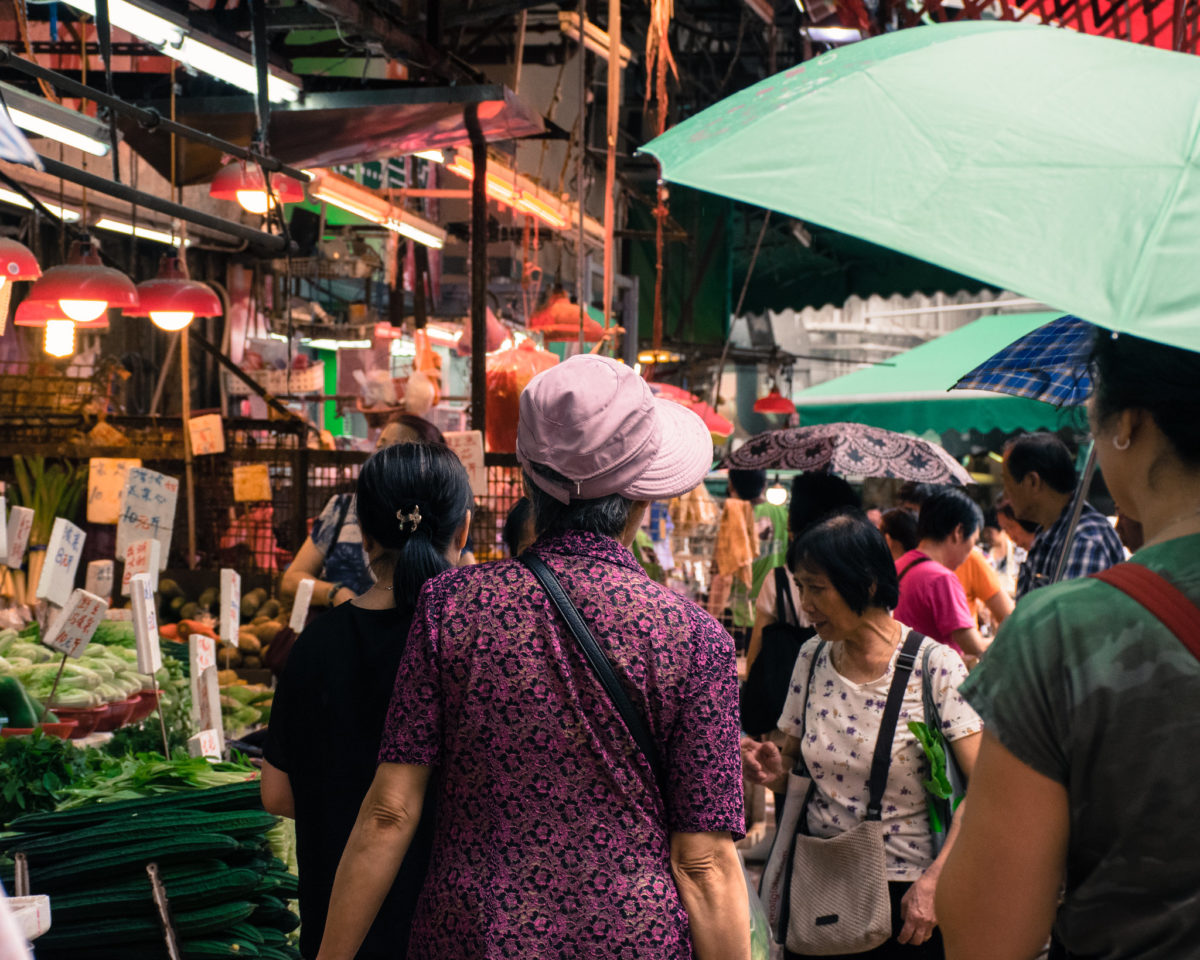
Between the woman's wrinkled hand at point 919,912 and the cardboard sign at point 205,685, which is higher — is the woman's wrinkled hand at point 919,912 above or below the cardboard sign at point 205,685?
below

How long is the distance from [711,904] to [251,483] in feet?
21.1

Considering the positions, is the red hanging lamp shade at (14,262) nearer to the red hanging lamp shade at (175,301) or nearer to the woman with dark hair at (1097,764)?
the red hanging lamp shade at (175,301)

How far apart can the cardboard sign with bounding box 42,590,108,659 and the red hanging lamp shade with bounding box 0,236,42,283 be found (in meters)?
1.54

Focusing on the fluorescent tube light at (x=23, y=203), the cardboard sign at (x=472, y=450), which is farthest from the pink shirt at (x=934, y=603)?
the fluorescent tube light at (x=23, y=203)

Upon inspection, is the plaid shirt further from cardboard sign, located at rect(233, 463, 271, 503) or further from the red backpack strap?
cardboard sign, located at rect(233, 463, 271, 503)

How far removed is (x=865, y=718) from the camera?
3.21 meters

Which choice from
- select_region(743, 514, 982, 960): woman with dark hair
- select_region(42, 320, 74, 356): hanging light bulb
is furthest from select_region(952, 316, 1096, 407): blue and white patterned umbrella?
select_region(42, 320, 74, 356): hanging light bulb

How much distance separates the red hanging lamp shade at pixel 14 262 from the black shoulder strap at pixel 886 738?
362 centimetres

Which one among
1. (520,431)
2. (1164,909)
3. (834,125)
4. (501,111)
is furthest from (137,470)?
(1164,909)

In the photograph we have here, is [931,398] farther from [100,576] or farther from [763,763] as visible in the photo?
[763,763]

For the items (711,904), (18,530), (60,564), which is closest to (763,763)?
(711,904)

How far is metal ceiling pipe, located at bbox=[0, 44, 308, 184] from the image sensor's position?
374 cm

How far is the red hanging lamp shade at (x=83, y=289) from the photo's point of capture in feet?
18.9

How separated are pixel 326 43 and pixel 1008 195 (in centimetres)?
586
